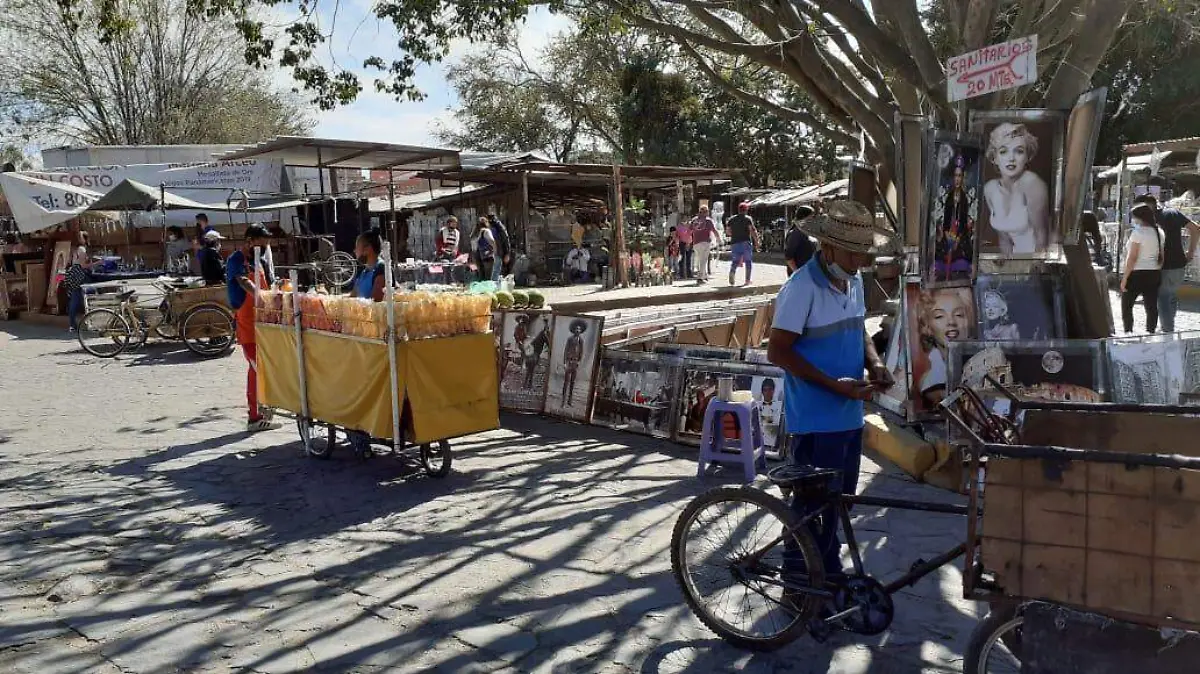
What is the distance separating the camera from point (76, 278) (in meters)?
16.0

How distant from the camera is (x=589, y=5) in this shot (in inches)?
439

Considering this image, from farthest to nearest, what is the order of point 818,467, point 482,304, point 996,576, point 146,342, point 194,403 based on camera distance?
1. point 146,342
2. point 194,403
3. point 482,304
4. point 818,467
5. point 996,576

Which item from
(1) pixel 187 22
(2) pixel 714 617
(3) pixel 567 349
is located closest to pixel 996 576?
(2) pixel 714 617

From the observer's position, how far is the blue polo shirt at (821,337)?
12.8ft

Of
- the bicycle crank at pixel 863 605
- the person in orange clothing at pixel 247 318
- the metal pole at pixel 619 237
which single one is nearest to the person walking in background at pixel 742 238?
the metal pole at pixel 619 237

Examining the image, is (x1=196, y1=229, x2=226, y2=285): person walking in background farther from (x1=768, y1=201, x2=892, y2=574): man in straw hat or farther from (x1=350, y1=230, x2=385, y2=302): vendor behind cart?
(x1=768, y1=201, x2=892, y2=574): man in straw hat

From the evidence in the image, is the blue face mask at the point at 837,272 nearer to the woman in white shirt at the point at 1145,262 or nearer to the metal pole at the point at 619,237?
the woman in white shirt at the point at 1145,262

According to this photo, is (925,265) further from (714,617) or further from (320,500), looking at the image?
(320,500)

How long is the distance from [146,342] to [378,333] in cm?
986

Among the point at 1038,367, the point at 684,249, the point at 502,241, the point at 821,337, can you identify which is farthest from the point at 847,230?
the point at 684,249

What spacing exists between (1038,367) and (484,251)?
13.6 meters

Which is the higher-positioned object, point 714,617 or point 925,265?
point 925,265

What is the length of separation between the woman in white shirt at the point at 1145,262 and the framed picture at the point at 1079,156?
15.3 ft

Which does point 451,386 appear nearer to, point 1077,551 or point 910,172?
point 910,172
